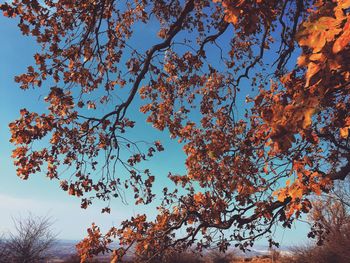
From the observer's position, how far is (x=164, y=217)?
7.90 m

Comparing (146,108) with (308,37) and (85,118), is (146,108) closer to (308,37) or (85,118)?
(85,118)

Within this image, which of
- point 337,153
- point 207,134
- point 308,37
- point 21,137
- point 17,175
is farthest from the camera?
point 207,134

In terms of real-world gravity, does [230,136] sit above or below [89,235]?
above

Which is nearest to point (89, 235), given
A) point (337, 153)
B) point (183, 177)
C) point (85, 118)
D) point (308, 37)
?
point (85, 118)

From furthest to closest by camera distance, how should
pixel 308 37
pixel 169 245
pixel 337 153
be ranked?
1. pixel 337 153
2. pixel 169 245
3. pixel 308 37

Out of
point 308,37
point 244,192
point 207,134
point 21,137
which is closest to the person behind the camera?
point 308,37

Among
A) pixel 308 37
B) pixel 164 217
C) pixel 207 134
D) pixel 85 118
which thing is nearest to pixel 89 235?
pixel 164 217

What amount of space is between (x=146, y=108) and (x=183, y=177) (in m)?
2.18

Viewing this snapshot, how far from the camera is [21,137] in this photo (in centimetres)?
569

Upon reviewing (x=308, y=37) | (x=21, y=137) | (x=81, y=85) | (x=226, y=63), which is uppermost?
(x=226, y=63)

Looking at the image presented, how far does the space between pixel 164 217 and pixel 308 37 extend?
6.80m

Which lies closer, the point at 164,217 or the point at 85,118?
the point at 85,118

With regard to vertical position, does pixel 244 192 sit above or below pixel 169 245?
above

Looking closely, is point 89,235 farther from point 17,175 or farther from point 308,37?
point 308,37
